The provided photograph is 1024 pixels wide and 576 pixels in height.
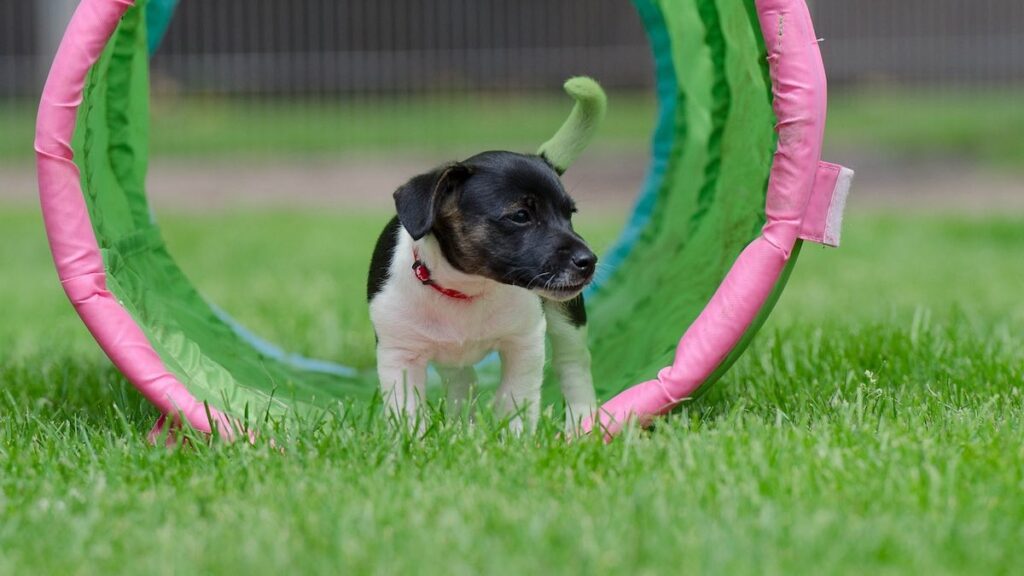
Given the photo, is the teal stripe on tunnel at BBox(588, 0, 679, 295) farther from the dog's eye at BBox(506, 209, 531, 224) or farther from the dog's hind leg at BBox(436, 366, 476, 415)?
the dog's eye at BBox(506, 209, 531, 224)

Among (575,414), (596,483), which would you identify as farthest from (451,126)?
(596,483)

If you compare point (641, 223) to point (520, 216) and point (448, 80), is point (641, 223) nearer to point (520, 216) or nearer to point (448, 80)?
point (520, 216)

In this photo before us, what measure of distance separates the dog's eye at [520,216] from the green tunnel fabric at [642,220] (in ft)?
2.32

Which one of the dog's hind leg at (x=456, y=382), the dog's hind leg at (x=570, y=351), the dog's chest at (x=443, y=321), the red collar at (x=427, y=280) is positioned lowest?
the dog's hind leg at (x=456, y=382)

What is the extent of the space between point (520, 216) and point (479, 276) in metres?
0.24

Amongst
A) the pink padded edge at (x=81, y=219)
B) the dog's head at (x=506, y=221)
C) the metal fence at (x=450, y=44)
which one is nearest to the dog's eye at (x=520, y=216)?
the dog's head at (x=506, y=221)

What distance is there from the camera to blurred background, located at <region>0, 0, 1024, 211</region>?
16.6m

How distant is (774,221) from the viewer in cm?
410

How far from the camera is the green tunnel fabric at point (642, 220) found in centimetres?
455

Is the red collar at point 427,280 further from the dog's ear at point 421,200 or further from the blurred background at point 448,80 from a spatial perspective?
the blurred background at point 448,80

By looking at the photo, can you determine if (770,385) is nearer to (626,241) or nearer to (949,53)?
(626,241)

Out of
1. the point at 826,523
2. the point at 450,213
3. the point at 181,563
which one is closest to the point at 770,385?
the point at 450,213

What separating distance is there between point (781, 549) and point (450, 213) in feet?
5.94

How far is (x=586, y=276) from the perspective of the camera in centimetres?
411
